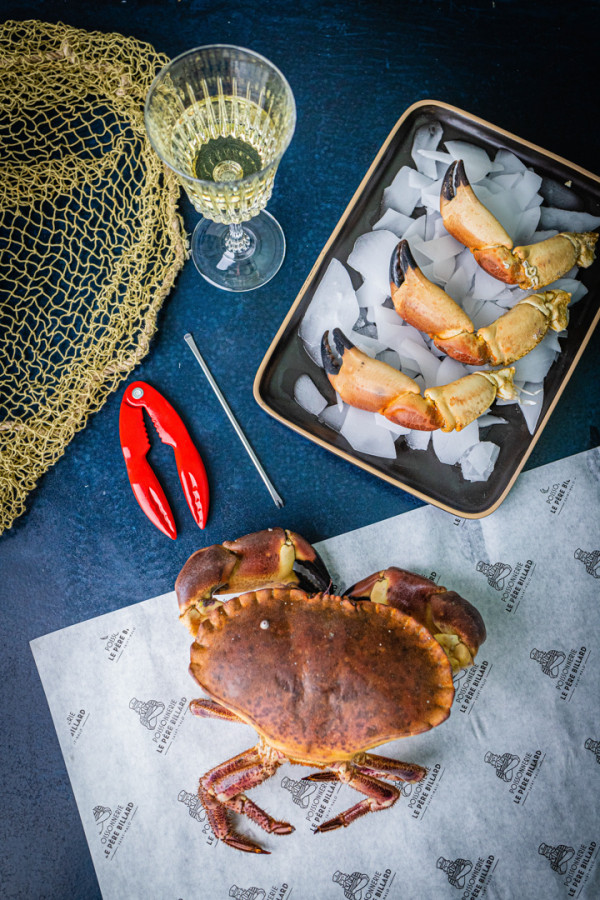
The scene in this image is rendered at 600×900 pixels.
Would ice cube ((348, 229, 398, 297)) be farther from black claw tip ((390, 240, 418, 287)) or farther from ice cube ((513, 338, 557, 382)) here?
ice cube ((513, 338, 557, 382))

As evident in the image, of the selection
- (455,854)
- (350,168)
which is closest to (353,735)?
(455,854)

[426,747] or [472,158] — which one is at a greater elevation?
[472,158]

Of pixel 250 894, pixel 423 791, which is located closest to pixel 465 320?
pixel 423 791

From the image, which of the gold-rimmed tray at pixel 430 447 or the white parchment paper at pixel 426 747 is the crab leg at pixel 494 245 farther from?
the white parchment paper at pixel 426 747

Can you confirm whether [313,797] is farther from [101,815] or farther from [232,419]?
[232,419]

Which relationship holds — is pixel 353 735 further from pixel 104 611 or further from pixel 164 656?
pixel 104 611

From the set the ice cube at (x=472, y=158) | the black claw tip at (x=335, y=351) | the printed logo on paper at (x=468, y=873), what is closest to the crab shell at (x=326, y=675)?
the printed logo on paper at (x=468, y=873)
